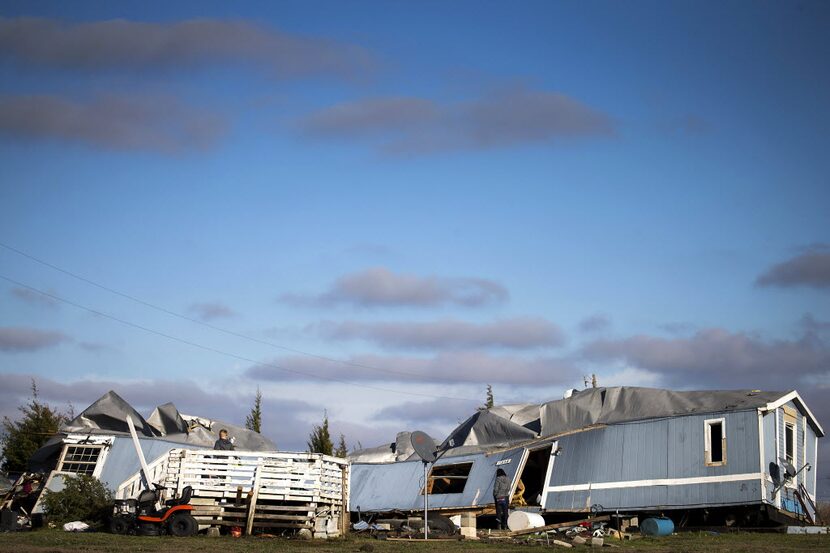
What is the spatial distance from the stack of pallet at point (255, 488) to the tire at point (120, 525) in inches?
50.2

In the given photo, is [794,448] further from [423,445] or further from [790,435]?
[423,445]

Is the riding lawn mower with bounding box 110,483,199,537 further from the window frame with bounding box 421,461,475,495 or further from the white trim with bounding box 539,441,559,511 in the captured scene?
the white trim with bounding box 539,441,559,511

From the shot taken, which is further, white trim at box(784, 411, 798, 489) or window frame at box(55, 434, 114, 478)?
window frame at box(55, 434, 114, 478)

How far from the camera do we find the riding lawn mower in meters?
21.3

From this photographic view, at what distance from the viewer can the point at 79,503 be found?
82.3 feet

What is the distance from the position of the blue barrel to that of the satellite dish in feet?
19.4

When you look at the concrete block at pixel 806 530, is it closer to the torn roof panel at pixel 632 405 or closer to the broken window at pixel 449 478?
the torn roof panel at pixel 632 405

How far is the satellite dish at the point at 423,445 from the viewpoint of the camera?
82.1 ft

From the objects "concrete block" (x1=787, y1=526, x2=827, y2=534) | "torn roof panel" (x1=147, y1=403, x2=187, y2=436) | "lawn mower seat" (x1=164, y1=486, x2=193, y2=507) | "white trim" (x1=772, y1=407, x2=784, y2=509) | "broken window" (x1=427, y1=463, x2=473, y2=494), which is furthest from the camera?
"torn roof panel" (x1=147, y1=403, x2=187, y2=436)

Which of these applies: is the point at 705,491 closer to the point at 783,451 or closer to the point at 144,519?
the point at 783,451

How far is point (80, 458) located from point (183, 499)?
12.1 m

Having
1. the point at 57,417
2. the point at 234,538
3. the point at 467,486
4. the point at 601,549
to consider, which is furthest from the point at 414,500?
the point at 57,417

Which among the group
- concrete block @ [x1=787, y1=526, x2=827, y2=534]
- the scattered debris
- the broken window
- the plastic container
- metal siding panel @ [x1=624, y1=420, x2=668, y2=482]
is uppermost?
metal siding panel @ [x1=624, y1=420, x2=668, y2=482]

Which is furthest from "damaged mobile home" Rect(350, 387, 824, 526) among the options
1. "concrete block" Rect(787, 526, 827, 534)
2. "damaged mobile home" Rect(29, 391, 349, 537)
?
"damaged mobile home" Rect(29, 391, 349, 537)
